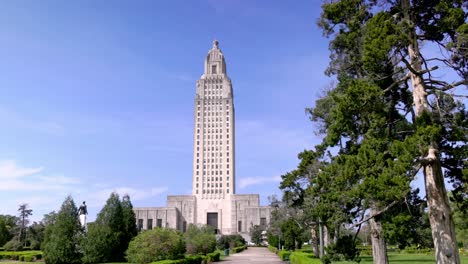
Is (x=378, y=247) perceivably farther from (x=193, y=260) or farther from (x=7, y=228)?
(x=7, y=228)

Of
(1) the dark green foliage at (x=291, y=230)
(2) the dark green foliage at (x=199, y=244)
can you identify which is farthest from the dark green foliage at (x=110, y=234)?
(1) the dark green foliage at (x=291, y=230)

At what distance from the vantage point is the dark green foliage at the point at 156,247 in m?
25.3

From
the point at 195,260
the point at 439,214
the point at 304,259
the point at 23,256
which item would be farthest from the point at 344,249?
the point at 23,256

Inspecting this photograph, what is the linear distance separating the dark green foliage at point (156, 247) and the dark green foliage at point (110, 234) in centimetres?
267

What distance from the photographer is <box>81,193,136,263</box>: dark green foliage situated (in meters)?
27.6

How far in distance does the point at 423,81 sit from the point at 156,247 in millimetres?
18902

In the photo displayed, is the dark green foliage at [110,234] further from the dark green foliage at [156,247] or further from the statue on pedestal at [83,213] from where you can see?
the statue on pedestal at [83,213]

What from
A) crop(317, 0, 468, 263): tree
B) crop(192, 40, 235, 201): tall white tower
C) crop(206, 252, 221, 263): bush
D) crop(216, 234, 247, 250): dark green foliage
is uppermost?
crop(192, 40, 235, 201): tall white tower

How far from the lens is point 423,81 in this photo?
11867mm

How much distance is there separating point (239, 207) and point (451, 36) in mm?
91473

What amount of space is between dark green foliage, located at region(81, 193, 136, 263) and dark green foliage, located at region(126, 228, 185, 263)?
2.67m

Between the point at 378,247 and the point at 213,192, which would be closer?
the point at 378,247

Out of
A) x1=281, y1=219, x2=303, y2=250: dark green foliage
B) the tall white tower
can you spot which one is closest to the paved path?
x1=281, y1=219, x2=303, y2=250: dark green foliage

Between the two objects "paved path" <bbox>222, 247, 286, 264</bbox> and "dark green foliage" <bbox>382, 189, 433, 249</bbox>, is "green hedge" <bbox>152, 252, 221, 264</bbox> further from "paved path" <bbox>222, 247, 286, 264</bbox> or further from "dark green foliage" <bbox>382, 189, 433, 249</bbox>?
"dark green foliage" <bbox>382, 189, 433, 249</bbox>
